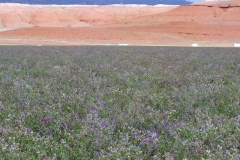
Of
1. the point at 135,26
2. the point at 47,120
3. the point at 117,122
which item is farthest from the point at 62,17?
the point at 117,122

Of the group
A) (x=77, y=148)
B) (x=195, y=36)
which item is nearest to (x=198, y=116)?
(x=77, y=148)

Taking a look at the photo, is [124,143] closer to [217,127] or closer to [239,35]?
[217,127]

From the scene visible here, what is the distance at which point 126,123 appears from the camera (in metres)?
5.09

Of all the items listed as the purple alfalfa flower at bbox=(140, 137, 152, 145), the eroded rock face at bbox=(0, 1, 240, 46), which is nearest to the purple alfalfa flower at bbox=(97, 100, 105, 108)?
the purple alfalfa flower at bbox=(140, 137, 152, 145)

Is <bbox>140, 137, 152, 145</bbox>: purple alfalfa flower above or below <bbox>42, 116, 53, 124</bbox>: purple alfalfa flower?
below

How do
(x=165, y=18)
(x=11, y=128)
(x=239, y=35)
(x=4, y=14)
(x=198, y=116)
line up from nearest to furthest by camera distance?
(x=11, y=128), (x=198, y=116), (x=239, y=35), (x=165, y=18), (x=4, y=14)

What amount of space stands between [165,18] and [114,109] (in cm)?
8378

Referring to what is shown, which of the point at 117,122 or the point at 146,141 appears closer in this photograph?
the point at 146,141

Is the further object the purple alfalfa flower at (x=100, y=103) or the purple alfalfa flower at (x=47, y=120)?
the purple alfalfa flower at (x=100, y=103)

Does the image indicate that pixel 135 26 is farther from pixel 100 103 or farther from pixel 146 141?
pixel 146 141

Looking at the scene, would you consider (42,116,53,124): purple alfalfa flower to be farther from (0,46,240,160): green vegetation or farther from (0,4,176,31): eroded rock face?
(0,4,176,31): eroded rock face

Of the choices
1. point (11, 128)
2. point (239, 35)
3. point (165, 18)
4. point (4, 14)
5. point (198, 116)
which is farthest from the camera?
point (4, 14)

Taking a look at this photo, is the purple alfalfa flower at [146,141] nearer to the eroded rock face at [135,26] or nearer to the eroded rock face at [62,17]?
the eroded rock face at [135,26]

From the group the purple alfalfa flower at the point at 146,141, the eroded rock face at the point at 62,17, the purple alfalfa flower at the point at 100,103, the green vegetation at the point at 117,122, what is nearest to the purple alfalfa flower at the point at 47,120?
the green vegetation at the point at 117,122
